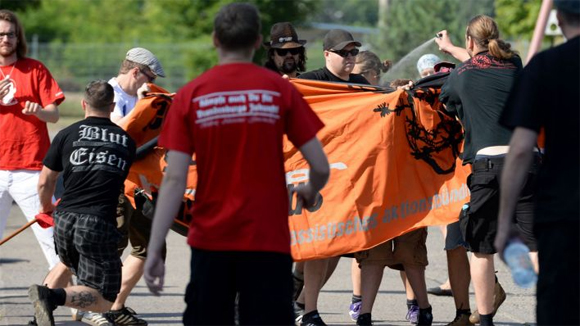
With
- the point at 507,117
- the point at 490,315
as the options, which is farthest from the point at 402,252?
the point at 507,117

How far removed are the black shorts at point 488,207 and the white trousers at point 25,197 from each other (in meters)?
3.22

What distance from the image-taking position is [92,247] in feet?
22.7

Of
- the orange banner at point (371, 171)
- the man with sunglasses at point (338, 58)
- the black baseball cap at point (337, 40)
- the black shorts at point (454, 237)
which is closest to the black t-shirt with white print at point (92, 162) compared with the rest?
the orange banner at point (371, 171)

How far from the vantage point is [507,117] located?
4.76 meters

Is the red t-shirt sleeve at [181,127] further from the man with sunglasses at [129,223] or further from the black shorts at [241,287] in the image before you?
the man with sunglasses at [129,223]

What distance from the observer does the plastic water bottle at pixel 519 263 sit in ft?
14.8

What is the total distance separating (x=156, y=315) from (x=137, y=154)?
151 centimetres

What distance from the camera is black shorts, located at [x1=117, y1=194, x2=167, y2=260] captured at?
7.98 meters

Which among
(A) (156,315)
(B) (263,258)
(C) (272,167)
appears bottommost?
(A) (156,315)

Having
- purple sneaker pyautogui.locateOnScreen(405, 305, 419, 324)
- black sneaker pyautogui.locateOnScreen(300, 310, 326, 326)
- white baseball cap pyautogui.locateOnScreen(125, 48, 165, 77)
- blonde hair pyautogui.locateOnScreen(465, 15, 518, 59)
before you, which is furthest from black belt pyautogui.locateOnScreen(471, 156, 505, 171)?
white baseball cap pyautogui.locateOnScreen(125, 48, 165, 77)

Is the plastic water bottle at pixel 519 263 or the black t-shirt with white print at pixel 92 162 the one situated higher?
the black t-shirt with white print at pixel 92 162

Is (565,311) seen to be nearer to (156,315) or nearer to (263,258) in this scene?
(263,258)

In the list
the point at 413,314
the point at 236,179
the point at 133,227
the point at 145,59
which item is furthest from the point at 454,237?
the point at 236,179

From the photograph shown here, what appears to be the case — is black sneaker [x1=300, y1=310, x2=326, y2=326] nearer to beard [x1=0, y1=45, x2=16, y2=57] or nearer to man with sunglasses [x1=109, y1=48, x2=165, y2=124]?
man with sunglasses [x1=109, y1=48, x2=165, y2=124]
